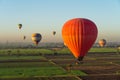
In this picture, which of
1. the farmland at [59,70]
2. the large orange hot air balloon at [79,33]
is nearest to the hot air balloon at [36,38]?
the farmland at [59,70]

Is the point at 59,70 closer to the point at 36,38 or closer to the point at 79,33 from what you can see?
the point at 79,33

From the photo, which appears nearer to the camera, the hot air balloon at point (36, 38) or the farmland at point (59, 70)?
the farmland at point (59, 70)

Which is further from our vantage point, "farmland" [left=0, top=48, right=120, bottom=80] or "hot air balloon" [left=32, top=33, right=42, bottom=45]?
"hot air balloon" [left=32, top=33, right=42, bottom=45]

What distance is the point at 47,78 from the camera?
43562 millimetres

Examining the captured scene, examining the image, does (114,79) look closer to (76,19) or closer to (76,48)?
(76,48)

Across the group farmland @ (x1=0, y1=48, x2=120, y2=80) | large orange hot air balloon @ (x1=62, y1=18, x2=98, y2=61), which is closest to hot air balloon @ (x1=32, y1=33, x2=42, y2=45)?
farmland @ (x1=0, y1=48, x2=120, y2=80)

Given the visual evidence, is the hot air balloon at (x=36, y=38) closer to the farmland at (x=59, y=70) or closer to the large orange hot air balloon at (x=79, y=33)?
the farmland at (x=59, y=70)

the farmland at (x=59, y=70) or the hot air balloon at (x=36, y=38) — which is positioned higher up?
the hot air balloon at (x=36, y=38)

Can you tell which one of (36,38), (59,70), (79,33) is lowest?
(59,70)

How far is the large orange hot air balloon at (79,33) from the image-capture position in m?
37.1

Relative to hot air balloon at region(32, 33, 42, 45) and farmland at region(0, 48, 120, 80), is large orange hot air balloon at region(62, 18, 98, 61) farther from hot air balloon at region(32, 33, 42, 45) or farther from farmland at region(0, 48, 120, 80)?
hot air balloon at region(32, 33, 42, 45)

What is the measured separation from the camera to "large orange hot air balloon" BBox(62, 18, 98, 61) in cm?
3712

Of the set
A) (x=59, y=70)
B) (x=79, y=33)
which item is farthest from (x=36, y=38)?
(x=79, y=33)

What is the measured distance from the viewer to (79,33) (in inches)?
1480
